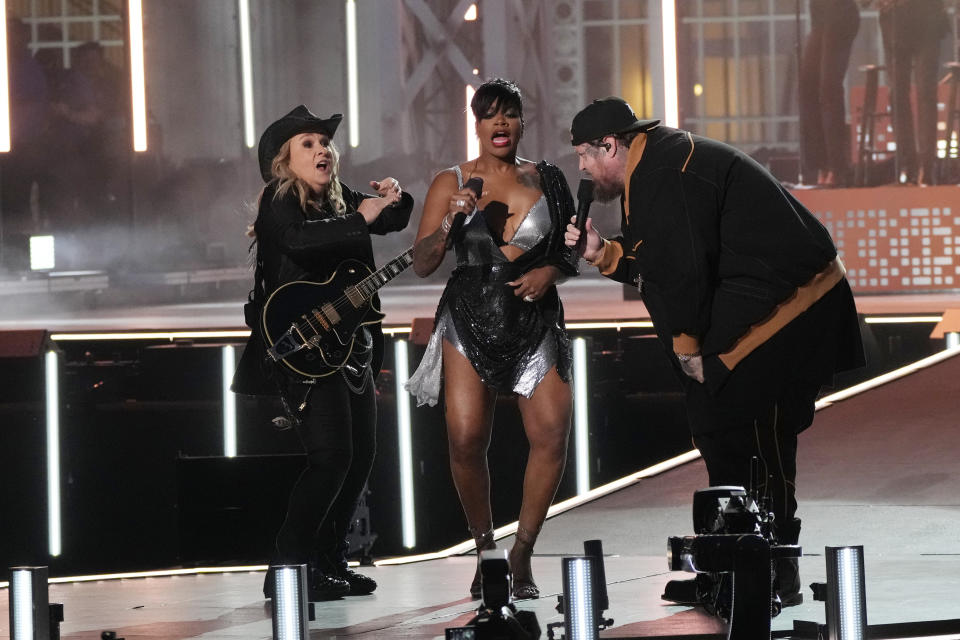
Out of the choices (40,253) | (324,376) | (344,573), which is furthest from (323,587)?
(40,253)

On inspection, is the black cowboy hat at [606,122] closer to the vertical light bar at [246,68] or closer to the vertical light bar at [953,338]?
the vertical light bar at [953,338]

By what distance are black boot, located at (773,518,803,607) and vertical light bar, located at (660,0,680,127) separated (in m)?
7.09

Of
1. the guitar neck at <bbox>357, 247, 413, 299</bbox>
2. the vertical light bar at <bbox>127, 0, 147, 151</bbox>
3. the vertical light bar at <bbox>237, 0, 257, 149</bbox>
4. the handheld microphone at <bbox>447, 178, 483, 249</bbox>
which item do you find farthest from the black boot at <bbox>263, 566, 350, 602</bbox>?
the vertical light bar at <bbox>237, 0, 257, 149</bbox>

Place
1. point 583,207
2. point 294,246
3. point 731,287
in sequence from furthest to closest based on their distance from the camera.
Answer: point 294,246 < point 583,207 < point 731,287

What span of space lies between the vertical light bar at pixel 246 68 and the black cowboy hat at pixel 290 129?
9282mm

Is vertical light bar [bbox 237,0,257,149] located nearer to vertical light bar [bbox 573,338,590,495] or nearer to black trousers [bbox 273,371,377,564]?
vertical light bar [bbox 573,338,590,495]

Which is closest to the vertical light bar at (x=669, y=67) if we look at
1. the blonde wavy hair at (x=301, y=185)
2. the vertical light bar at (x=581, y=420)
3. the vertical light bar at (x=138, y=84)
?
the vertical light bar at (x=581, y=420)

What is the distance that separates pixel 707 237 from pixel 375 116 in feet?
32.5

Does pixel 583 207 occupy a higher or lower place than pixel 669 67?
lower

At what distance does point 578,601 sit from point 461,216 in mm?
1124

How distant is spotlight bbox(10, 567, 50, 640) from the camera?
248 cm

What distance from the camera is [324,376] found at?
3.43 metres

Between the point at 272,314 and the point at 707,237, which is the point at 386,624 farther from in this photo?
the point at 707,237

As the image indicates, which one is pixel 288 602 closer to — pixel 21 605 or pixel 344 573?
pixel 21 605
